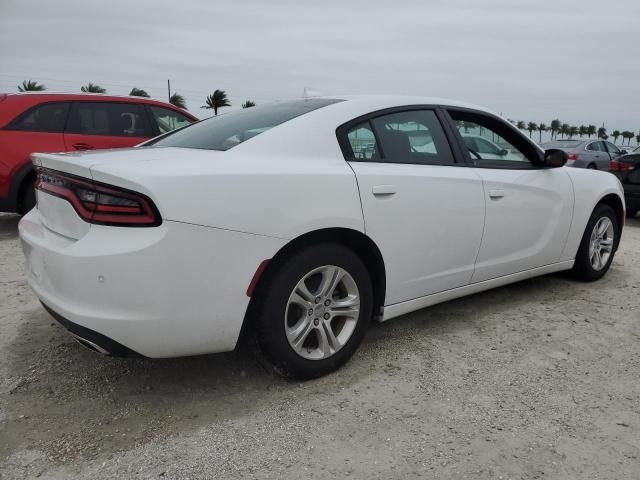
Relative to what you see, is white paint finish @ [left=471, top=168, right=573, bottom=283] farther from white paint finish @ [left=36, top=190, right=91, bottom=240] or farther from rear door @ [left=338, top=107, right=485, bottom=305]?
white paint finish @ [left=36, top=190, right=91, bottom=240]

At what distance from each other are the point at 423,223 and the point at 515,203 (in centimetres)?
93

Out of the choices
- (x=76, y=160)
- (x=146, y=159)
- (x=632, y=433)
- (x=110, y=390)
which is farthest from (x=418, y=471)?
(x=76, y=160)

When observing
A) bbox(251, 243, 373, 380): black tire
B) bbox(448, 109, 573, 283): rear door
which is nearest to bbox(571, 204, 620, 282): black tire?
bbox(448, 109, 573, 283): rear door

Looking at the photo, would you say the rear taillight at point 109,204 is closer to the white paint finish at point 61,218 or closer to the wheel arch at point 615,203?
the white paint finish at point 61,218

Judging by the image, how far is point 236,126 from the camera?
296 centimetres

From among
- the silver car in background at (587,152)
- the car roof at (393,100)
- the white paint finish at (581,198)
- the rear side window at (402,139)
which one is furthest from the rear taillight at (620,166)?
the rear side window at (402,139)

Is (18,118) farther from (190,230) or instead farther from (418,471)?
(418,471)

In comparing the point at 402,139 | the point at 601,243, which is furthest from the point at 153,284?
the point at 601,243

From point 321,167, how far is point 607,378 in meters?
1.86

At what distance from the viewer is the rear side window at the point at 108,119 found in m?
6.46

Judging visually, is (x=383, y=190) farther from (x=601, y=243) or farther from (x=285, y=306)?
(x=601, y=243)

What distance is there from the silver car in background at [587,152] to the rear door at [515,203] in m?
10.6

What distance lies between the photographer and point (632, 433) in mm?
2303

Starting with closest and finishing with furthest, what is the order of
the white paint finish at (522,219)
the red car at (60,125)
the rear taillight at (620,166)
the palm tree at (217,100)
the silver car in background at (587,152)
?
the white paint finish at (522,219), the red car at (60,125), the rear taillight at (620,166), the silver car in background at (587,152), the palm tree at (217,100)
